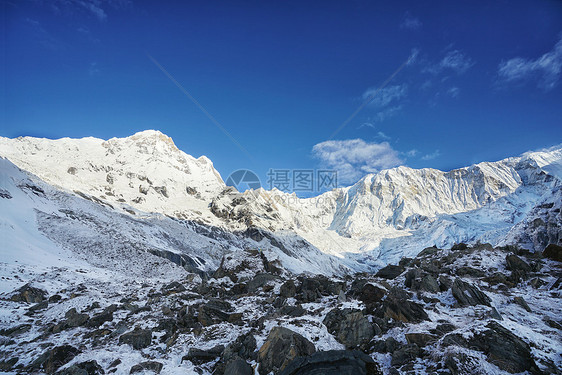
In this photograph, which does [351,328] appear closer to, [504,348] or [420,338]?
[420,338]

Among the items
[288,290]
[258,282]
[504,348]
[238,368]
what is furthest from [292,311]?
[258,282]

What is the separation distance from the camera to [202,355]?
1067cm

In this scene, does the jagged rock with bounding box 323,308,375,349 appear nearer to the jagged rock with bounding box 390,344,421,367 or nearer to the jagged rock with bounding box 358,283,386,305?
the jagged rock with bounding box 390,344,421,367

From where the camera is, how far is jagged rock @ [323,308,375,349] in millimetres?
10430

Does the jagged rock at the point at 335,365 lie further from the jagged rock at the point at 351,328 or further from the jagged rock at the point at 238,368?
the jagged rock at the point at 351,328

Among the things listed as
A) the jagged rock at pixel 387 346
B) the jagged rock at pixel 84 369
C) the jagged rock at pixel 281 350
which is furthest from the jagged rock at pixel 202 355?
the jagged rock at pixel 387 346

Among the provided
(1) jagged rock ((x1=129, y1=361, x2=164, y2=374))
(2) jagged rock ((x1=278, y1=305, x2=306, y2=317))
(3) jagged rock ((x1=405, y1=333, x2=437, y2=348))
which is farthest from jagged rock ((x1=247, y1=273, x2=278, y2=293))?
(3) jagged rock ((x1=405, y1=333, x2=437, y2=348))

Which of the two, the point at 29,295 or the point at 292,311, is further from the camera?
the point at 29,295

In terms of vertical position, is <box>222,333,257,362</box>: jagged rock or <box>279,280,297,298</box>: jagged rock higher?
<box>279,280,297,298</box>: jagged rock

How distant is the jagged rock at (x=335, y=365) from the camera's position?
24.2 ft

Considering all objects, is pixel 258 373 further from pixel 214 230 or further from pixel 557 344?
pixel 214 230

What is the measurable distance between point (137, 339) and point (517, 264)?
81.4 feet

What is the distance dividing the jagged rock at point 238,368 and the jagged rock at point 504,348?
7648 mm

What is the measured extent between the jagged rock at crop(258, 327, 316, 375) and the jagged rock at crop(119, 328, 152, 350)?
6240mm
